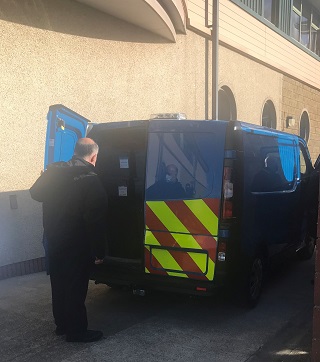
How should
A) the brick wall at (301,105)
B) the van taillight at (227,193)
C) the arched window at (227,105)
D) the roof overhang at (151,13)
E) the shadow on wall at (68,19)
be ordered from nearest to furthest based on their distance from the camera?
the van taillight at (227,193) → the shadow on wall at (68,19) → the roof overhang at (151,13) → the arched window at (227,105) → the brick wall at (301,105)

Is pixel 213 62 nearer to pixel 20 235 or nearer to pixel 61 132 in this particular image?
pixel 20 235

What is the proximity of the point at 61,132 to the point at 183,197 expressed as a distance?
4.81ft

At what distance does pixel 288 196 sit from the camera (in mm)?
5535

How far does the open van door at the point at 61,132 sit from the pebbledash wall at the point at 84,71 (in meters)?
1.53

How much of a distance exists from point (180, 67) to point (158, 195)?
214 inches

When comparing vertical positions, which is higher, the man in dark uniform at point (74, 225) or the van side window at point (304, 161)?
the van side window at point (304, 161)

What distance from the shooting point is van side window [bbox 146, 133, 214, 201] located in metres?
4.06

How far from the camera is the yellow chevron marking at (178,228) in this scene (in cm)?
403

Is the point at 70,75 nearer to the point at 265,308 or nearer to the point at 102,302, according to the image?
the point at 102,302

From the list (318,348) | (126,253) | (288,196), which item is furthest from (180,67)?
(318,348)

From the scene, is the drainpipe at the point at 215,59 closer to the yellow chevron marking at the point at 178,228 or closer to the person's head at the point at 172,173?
the person's head at the point at 172,173

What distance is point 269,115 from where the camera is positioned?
13.4 metres

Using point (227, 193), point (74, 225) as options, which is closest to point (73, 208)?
point (74, 225)

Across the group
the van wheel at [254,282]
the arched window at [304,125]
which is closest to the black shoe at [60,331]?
the van wheel at [254,282]
